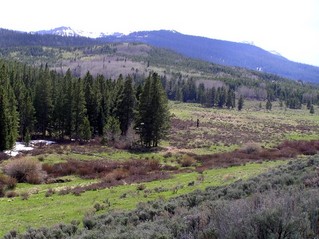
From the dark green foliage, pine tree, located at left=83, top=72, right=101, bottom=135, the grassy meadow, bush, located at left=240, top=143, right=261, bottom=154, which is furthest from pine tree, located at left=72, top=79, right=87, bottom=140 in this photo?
the dark green foliage

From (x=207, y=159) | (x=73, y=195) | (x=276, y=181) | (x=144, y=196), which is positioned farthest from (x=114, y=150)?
(x=276, y=181)

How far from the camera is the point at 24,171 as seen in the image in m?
34.7

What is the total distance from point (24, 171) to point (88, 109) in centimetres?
3628

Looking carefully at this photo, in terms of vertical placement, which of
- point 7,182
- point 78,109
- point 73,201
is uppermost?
point 78,109

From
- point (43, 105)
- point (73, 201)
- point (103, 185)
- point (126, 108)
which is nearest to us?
point (73, 201)

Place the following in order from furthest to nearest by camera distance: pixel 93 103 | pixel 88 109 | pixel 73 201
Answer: pixel 88 109
pixel 93 103
pixel 73 201

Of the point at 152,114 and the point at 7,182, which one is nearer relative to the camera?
the point at 7,182

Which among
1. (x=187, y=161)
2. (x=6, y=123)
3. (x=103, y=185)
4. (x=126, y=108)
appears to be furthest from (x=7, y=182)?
(x=126, y=108)

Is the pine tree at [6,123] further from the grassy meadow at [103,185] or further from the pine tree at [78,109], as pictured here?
the pine tree at [78,109]

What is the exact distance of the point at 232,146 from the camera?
6362 cm

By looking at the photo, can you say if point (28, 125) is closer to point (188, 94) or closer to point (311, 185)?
point (311, 185)

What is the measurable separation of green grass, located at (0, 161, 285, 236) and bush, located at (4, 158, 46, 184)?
6.83ft

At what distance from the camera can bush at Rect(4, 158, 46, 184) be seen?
34094 millimetres

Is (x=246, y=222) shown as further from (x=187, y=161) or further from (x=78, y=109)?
(x=78, y=109)
